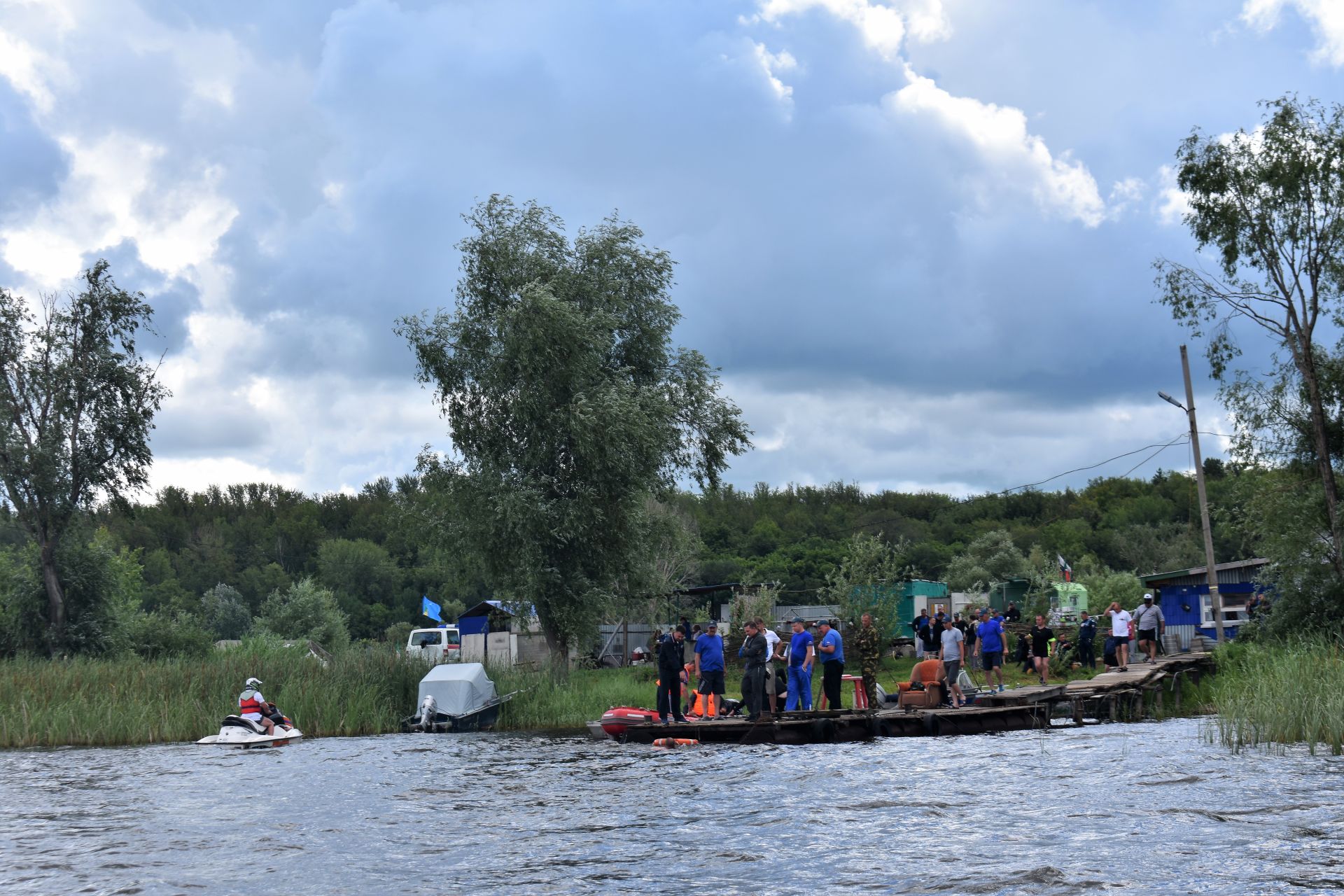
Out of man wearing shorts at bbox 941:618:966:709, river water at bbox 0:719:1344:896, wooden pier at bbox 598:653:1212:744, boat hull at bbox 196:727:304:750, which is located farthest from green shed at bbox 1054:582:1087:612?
boat hull at bbox 196:727:304:750

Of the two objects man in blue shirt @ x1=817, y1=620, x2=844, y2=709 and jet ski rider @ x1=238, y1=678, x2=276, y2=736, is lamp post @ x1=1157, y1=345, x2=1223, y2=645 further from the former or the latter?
jet ski rider @ x1=238, y1=678, x2=276, y2=736

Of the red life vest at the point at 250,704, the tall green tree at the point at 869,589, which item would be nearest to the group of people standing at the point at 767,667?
the red life vest at the point at 250,704

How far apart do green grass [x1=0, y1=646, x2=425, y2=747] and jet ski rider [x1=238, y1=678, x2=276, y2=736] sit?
167 centimetres

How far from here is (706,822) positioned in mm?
13492

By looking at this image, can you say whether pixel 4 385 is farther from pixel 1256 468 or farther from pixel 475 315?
pixel 1256 468

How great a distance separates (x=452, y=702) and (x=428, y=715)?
63 cm

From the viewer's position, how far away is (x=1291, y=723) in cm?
1772

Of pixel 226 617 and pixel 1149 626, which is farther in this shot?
pixel 226 617

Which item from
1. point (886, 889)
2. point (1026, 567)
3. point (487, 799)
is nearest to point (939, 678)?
point (487, 799)

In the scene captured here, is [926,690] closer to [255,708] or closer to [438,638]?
[255,708]

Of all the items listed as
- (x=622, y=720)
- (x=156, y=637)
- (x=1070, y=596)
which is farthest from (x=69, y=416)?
(x=1070, y=596)

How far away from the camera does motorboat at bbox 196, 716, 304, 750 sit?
82.5ft

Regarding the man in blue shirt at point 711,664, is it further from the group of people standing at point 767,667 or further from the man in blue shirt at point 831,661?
the man in blue shirt at point 831,661

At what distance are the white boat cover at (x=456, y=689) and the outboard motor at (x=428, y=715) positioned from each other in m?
0.16
